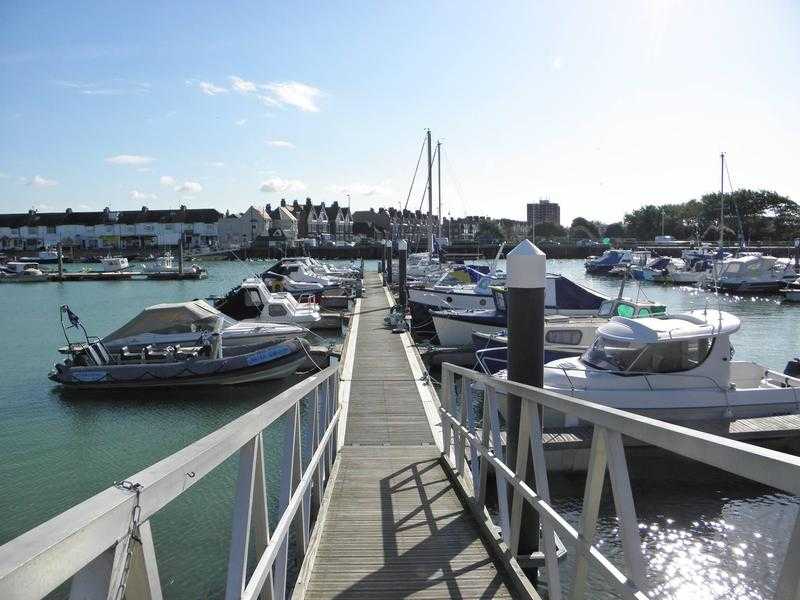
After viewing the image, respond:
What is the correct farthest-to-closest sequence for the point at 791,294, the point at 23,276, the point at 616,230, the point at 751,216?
the point at 616,230 → the point at 751,216 → the point at 23,276 → the point at 791,294

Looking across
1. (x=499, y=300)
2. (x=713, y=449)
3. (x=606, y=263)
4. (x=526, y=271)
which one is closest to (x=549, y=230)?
(x=606, y=263)

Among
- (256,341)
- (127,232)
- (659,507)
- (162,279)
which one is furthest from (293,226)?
(659,507)

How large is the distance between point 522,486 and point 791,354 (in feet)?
84.5

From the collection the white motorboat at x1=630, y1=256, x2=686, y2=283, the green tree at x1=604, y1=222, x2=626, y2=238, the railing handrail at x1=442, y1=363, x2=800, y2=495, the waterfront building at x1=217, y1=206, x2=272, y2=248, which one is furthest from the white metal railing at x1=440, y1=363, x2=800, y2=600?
the green tree at x1=604, y1=222, x2=626, y2=238

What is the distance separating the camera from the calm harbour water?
8.19 meters

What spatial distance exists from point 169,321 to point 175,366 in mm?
2297

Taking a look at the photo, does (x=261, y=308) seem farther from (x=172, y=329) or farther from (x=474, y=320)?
(x=474, y=320)

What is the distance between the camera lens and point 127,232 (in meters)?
124

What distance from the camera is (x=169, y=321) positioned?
19875 millimetres

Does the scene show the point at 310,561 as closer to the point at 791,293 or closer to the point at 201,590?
the point at 201,590

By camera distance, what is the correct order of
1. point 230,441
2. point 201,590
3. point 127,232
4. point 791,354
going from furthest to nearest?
1. point 127,232
2. point 791,354
3. point 201,590
4. point 230,441

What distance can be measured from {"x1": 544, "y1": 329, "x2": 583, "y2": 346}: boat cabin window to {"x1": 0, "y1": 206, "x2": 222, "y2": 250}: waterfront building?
116 meters

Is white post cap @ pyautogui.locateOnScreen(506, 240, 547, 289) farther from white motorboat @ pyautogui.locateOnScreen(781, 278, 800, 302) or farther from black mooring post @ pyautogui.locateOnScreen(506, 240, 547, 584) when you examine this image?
white motorboat @ pyautogui.locateOnScreen(781, 278, 800, 302)

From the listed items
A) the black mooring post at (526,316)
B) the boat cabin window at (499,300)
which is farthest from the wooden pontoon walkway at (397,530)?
the boat cabin window at (499,300)
